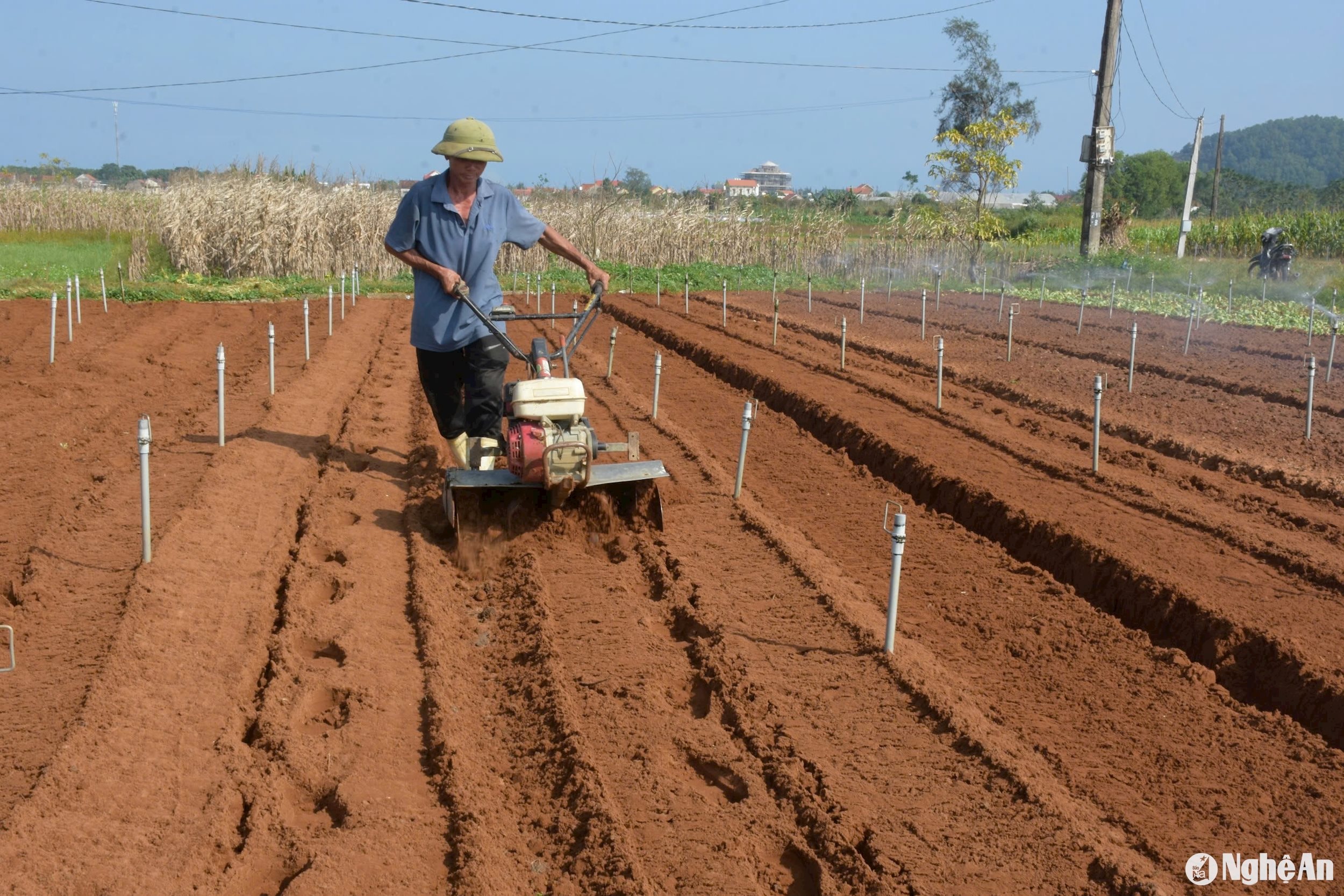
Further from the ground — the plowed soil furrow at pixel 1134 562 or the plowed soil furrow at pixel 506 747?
the plowed soil furrow at pixel 1134 562

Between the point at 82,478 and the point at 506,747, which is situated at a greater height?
the point at 82,478

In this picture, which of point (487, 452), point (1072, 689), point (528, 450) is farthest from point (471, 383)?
point (1072, 689)

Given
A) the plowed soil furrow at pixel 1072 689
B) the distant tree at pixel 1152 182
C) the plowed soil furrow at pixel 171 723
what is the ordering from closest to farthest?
1. the plowed soil furrow at pixel 171 723
2. the plowed soil furrow at pixel 1072 689
3. the distant tree at pixel 1152 182

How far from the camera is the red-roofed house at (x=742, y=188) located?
44.0m

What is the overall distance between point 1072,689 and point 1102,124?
25.6 m

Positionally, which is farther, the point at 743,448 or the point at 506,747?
the point at 743,448

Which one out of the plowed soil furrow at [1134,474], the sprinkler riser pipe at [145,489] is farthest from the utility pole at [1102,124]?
the sprinkler riser pipe at [145,489]

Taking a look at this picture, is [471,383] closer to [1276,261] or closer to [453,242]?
[453,242]

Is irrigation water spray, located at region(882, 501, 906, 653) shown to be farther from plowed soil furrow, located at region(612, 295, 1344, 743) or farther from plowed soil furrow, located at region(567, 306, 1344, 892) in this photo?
plowed soil furrow, located at region(612, 295, 1344, 743)

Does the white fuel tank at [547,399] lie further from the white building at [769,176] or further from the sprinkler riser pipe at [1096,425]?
the white building at [769,176]

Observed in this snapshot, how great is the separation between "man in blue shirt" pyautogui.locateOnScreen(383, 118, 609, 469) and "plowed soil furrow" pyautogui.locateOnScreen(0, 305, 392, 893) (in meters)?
1.41

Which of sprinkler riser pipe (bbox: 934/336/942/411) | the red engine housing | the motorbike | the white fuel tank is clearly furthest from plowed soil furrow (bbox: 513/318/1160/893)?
the motorbike

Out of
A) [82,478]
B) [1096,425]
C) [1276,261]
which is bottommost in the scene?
[82,478]

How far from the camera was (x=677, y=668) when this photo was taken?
5664 mm
